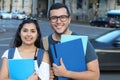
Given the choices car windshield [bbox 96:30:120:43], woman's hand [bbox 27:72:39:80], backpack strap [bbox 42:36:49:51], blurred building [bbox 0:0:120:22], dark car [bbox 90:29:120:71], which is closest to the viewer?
woman's hand [bbox 27:72:39:80]

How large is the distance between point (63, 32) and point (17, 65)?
47 centimetres

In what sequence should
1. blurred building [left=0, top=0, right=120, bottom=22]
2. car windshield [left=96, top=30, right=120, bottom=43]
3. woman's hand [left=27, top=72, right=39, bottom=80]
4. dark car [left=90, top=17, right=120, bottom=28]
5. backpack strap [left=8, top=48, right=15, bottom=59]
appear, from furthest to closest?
blurred building [left=0, top=0, right=120, bottom=22]
dark car [left=90, top=17, right=120, bottom=28]
car windshield [left=96, top=30, right=120, bottom=43]
backpack strap [left=8, top=48, right=15, bottom=59]
woman's hand [left=27, top=72, right=39, bottom=80]

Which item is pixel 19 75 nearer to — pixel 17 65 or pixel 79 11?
pixel 17 65

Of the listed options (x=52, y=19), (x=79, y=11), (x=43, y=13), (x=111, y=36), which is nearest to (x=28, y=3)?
(x=43, y=13)

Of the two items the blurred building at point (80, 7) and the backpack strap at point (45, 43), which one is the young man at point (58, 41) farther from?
the blurred building at point (80, 7)

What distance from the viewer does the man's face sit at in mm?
3719

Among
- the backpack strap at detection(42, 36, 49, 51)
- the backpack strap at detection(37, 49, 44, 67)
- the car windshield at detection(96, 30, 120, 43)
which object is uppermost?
the backpack strap at detection(42, 36, 49, 51)

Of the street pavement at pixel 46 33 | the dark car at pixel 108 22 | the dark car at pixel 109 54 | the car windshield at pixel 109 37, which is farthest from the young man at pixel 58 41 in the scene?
the dark car at pixel 108 22

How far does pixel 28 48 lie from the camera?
372 centimetres

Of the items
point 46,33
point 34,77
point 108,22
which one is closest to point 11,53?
point 34,77

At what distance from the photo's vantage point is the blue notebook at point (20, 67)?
3613 millimetres

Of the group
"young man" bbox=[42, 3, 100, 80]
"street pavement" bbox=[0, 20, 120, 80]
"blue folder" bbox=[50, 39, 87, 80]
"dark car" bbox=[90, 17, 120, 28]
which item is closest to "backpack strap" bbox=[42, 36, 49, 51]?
"young man" bbox=[42, 3, 100, 80]

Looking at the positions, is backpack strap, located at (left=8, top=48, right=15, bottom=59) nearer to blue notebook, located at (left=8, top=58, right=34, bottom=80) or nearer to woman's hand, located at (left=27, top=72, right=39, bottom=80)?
blue notebook, located at (left=8, top=58, right=34, bottom=80)

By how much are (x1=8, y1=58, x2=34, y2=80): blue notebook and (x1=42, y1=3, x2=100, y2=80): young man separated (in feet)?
0.62
